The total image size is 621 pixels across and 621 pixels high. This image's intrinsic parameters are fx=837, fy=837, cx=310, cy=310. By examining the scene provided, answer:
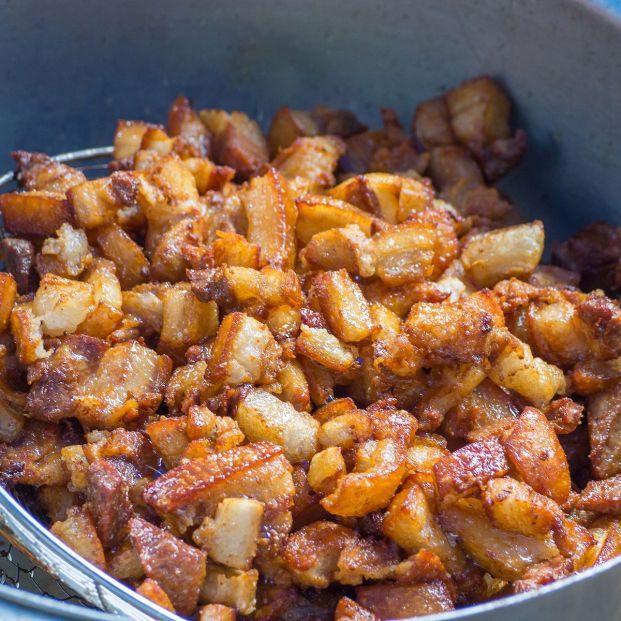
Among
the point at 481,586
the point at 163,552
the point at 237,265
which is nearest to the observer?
the point at 163,552

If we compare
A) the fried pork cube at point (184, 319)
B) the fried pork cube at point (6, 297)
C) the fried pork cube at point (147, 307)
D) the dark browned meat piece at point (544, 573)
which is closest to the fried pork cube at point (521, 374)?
the dark browned meat piece at point (544, 573)

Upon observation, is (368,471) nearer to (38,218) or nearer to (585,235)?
(38,218)

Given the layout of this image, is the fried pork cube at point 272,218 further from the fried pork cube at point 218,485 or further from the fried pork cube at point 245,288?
the fried pork cube at point 218,485

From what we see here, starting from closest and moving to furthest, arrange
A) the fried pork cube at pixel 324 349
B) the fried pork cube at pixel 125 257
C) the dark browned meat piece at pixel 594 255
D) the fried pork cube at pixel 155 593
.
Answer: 1. the fried pork cube at pixel 155 593
2. the fried pork cube at pixel 324 349
3. the fried pork cube at pixel 125 257
4. the dark browned meat piece at pixel 594 255

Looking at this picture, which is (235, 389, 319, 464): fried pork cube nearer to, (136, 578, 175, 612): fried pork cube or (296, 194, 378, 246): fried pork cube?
(136, 578, 175, 612): fried pork cube

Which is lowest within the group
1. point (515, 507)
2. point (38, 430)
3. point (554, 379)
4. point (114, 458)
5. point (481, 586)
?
point (38, 430)

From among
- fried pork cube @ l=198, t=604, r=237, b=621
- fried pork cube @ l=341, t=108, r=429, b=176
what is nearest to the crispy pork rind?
fried pork cube @ l=198, t=604, r=237, b=621

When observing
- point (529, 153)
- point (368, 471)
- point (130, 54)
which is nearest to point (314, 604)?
point (368, 471)
